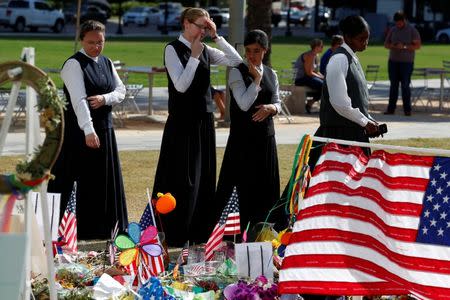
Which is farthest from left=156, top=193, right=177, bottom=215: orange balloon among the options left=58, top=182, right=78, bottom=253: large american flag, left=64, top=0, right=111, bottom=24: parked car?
left=64, top=0, right=111, bottom=24: parked car

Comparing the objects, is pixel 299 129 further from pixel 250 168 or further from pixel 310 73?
pixel 250 168

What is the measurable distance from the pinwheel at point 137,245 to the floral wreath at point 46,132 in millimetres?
1949

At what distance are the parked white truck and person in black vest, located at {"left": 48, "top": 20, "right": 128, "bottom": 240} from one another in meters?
44.8

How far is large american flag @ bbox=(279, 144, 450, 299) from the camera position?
6375 mm

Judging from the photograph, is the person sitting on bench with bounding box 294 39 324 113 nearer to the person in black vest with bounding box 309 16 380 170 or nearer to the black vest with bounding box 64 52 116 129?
the black vest with bounding box 64 52 116 129

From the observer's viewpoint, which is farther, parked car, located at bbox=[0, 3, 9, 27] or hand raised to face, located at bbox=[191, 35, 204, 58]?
parked car, located at bbox=[0, 3, 9, 27]

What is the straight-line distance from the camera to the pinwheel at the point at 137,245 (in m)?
7.57

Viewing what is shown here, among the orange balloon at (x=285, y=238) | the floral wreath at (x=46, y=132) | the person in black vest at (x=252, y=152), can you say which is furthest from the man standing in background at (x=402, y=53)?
the floral wreath at (x=46, y=132)

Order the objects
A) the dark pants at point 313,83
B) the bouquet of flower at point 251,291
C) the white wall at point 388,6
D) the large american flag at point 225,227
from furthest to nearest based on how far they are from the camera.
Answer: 1. the white wall at point 388,6
2. the dark pants at point 313,83
3. the large american flag at point 225,227
4. the bouquet of flower at point 251,291

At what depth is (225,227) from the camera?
8.22 metres

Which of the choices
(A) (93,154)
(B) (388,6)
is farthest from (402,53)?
(B) (388,6)

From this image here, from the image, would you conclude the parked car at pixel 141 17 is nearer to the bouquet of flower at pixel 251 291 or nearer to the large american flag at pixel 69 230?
the large american flag at pixel 69 230

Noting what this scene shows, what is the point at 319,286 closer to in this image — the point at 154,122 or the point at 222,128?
the point at 222,128

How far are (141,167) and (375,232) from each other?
281 inches
